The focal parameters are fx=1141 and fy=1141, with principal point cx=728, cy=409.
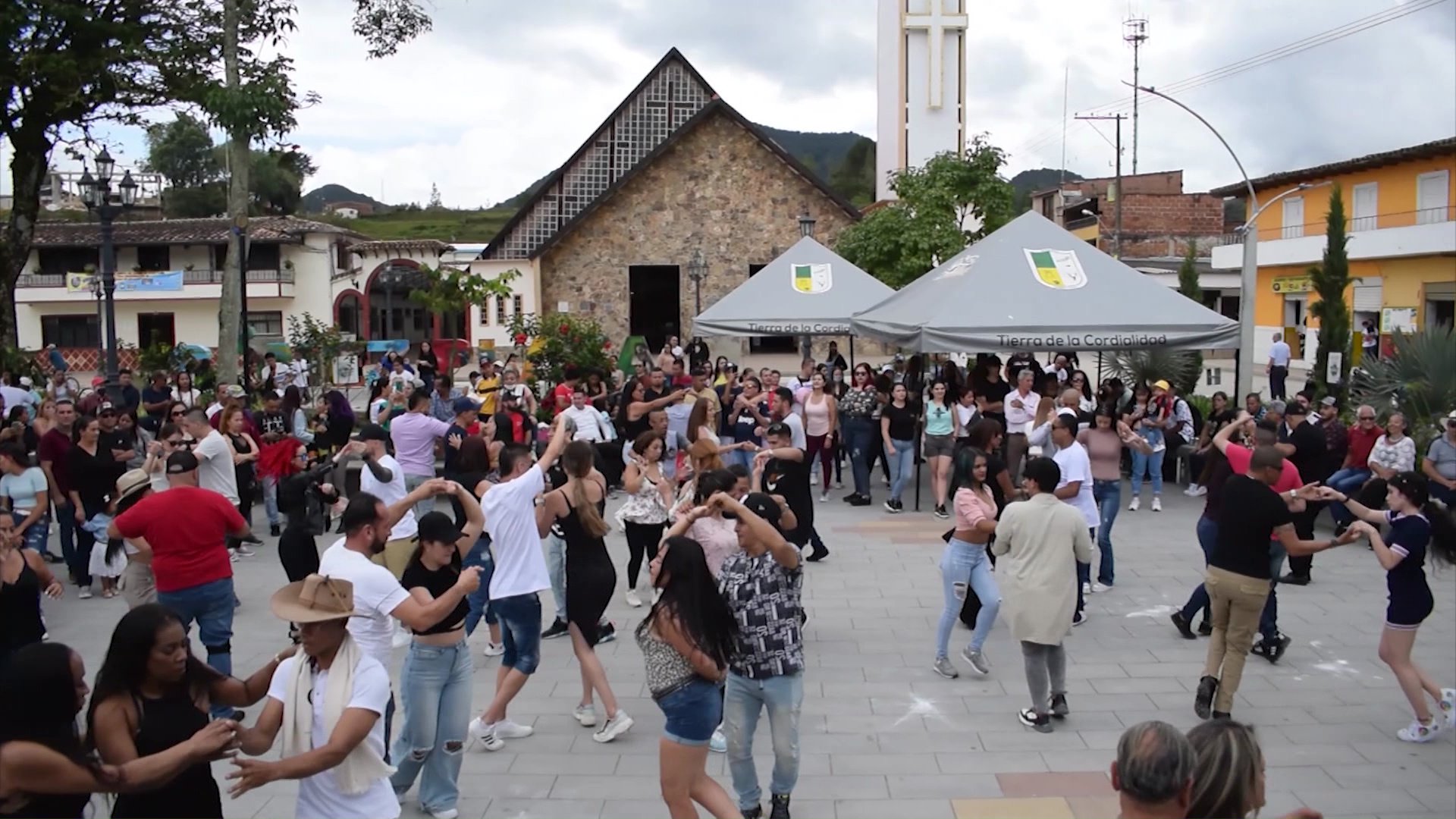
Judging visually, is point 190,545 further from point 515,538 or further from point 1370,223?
point 1370,223

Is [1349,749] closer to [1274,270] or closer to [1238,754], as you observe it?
[1238,754]

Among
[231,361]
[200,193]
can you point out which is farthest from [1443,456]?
[200,193]

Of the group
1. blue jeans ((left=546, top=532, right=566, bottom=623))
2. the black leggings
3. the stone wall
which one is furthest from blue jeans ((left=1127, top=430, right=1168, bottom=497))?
the stone wall

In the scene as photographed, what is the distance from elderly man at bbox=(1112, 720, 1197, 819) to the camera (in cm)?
300

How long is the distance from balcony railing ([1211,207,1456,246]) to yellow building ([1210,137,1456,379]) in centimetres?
3

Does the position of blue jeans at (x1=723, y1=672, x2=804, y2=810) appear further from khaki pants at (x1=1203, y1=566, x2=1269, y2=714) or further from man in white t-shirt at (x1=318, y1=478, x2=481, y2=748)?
khaki pants at (x1=1203, y1=566, x2=1269, y2=714)

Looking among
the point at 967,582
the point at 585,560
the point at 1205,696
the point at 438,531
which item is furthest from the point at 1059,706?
the point at 438,531

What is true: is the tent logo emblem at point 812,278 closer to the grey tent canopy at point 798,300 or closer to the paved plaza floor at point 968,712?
the grey tent canopy at point 798,300

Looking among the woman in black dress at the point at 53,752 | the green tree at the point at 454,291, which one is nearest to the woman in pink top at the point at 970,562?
the woman in black dress at the point at 53,752

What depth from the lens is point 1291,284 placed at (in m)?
38.7

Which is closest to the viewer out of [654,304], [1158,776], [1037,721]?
[1158,776]

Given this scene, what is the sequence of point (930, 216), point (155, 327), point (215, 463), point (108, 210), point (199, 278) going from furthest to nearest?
point (155, 327)
point (199, 278)
point (930, 216)
point (108, 210)
point (215, 463)

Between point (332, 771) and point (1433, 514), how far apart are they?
6.13 metres

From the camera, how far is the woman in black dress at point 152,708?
353 centimetres
